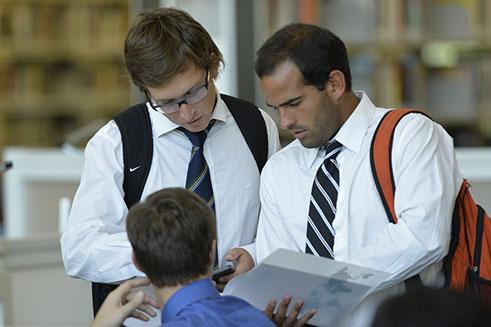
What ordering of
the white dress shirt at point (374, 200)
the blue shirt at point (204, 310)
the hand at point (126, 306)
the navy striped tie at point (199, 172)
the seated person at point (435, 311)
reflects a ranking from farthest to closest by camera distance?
1. the navy striped tie at point (199, 172)
2. the white dress shirt at point (374, 200)
3. the hand at point (126, 306)
4. the blue shirt at point (204, 310)
5. the seated person at point (435, 311)

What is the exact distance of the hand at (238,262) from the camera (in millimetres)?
2447

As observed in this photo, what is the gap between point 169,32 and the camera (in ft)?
8.17

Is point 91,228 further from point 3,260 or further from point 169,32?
point 3,260

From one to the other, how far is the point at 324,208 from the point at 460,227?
1.02ft

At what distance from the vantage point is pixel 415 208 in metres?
2.32

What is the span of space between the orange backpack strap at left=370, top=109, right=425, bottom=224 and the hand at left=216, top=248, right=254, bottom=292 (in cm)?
35

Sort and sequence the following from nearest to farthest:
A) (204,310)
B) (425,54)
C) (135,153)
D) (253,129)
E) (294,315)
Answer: (204,310), (294,315), (135,153), (253,129), (425,54)

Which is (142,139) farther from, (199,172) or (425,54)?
(425,54)

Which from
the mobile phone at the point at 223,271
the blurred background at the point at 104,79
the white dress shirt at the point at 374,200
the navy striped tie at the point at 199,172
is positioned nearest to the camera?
the white dress shirt at the point at 374,200

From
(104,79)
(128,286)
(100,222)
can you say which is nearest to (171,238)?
(128,286)

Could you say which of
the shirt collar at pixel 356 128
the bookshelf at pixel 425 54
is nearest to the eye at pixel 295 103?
the shirt collar at pixel 356 128

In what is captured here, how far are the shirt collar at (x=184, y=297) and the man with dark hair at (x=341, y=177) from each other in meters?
0.42

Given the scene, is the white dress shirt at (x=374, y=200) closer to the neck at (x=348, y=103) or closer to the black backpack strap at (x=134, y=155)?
the neck at (x=348, y=103)

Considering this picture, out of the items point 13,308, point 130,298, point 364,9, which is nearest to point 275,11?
point 364,9
